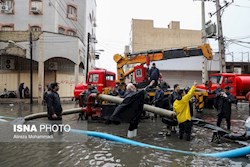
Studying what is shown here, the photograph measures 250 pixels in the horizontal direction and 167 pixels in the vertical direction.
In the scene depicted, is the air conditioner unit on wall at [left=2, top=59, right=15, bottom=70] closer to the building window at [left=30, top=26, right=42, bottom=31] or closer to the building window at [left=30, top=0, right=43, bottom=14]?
the building window at [left=30, top=26, right=42, bottom=31]

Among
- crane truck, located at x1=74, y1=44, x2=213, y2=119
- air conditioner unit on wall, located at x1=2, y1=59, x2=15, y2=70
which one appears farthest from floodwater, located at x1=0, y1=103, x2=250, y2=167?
air conditioner unit on wall, located at x1=2, y1=59, x2=15, y2=70

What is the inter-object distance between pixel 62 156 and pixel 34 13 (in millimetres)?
27745

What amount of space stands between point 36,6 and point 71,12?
4360 millimetres

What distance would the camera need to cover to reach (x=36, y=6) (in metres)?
30.7

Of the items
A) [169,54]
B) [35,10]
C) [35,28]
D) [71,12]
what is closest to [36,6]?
[35,10]

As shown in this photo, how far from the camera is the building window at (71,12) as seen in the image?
3284cm

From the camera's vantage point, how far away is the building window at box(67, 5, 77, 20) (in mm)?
32844

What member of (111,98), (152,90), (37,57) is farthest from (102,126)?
(37,57)

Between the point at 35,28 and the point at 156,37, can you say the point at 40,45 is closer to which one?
the point at 35,28

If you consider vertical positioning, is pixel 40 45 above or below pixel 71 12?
below

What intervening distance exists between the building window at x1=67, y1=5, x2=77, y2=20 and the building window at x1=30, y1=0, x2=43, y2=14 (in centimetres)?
348

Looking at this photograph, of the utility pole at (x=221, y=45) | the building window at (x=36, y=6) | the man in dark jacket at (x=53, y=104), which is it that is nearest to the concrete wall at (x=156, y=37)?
the building window at (x=36, y=6)

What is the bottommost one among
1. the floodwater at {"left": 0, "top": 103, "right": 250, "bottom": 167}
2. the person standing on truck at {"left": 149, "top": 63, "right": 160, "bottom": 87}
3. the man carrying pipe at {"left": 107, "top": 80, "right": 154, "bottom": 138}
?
the floodwater at {"left": 0, "top": 103, "right": 250, "bottom": 167}

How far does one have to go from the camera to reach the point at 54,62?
27125 mm
